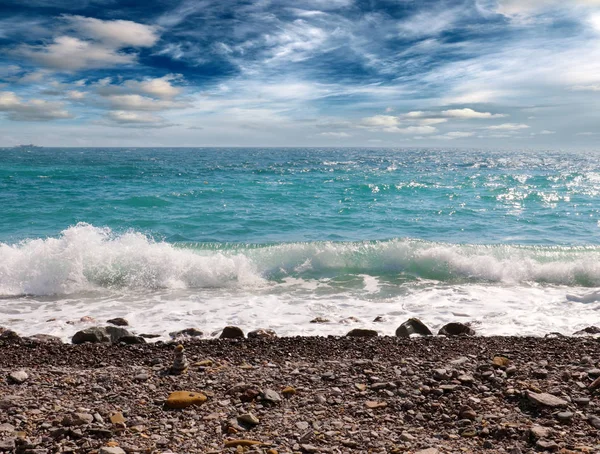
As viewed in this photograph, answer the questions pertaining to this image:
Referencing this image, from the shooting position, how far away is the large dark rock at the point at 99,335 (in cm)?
723

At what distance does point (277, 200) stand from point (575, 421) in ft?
68.9

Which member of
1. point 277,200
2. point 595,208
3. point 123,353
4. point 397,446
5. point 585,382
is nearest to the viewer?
point 397,446

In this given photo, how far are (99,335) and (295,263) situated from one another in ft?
21.1

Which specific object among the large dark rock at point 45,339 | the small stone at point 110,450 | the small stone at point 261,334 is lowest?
the large dark rock at point 45,339

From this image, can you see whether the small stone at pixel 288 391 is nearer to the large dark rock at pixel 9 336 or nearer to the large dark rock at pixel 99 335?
the large dark rock at pixel 99 335

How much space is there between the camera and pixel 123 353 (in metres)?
6.58

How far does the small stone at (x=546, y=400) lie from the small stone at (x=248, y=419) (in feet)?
8.92

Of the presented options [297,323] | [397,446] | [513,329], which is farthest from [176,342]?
[513,329]

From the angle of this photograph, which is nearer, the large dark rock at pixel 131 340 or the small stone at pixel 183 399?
the small stone at pixel 183 399

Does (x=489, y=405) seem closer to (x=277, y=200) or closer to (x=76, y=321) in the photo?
(x=76, y=321)

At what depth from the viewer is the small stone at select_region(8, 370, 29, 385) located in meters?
5.35

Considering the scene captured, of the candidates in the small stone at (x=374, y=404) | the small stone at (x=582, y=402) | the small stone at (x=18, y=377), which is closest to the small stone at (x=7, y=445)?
the small stone at (x=18, y=377)

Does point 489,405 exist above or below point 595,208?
below

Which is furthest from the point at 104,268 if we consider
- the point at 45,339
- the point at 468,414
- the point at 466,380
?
the point at 468,414
